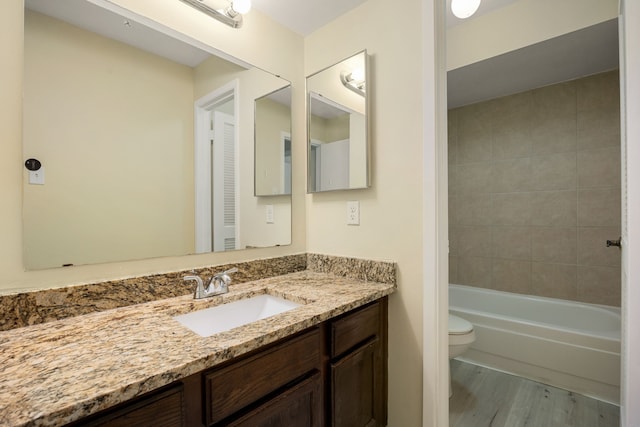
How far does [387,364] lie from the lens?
1.41 metres

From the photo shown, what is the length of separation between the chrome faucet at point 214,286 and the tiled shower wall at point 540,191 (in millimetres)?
2637

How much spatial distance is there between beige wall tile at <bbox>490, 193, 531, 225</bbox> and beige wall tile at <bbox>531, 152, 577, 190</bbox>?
0.15m

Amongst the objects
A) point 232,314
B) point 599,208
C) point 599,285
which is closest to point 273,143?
point 232,314

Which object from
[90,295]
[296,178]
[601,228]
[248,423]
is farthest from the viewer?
[601,228]

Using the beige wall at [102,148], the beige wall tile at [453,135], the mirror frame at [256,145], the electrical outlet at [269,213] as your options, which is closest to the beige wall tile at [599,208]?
the beige wall tile at [453,135]

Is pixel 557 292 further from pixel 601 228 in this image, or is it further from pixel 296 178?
pixel 296 178

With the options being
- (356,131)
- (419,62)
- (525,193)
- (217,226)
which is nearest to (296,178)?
(356,131)

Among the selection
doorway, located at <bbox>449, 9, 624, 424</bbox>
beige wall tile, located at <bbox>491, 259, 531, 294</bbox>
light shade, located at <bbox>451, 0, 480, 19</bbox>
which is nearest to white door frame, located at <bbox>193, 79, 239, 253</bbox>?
light shade, located at <bbox>451, 0, 480, 19</bbox>

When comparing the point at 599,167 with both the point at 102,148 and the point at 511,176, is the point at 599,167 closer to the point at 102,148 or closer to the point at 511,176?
the point at 511,176

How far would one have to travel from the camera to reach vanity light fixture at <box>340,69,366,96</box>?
1.47m

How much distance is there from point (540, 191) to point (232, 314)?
9.17 ft

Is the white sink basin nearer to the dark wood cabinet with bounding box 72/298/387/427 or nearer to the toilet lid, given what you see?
the dark wood cabinet with bounding box 72/298/387/427

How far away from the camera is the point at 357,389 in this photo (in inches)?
47.6

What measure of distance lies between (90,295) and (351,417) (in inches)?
42.6
